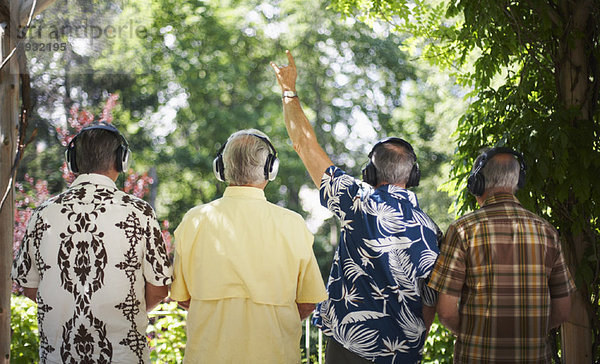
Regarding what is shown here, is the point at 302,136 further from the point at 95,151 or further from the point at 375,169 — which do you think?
the point at 95,151

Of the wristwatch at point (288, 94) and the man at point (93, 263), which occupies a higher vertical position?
the wristwatch at point (288, 94)

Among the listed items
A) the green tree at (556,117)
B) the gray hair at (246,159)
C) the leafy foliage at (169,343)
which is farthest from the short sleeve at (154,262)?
the leafy foliage at (169,343)

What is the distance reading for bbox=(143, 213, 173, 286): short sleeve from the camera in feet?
7.15

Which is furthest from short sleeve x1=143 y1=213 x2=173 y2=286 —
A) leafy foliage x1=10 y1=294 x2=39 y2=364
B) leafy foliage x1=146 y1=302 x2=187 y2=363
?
leafy foliage x1=10 y1=294 x2=39 y2=364

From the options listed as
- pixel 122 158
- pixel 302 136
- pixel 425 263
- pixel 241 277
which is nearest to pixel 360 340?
pixel 425 263

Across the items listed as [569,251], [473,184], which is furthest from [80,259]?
[569,251]

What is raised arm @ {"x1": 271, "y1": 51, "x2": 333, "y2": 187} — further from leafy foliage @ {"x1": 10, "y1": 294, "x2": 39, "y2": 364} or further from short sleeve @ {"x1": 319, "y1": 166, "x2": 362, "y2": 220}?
leafy foliage @ {"x1": 10, "y1": 294, "x2": 39, "y2": 364}

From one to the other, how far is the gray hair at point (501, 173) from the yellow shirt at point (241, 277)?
708mm

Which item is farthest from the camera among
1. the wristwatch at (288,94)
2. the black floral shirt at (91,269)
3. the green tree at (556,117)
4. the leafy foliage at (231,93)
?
the leafy foliage at (231,93)

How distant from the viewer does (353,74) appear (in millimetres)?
19141

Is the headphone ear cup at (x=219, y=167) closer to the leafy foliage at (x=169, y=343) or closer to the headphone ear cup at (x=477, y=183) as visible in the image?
the headphone ear cup at (x=477, y=183)

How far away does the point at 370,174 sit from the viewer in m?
2.30

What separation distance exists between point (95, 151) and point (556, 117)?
6.61ft

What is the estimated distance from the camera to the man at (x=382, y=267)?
2.19 meters
